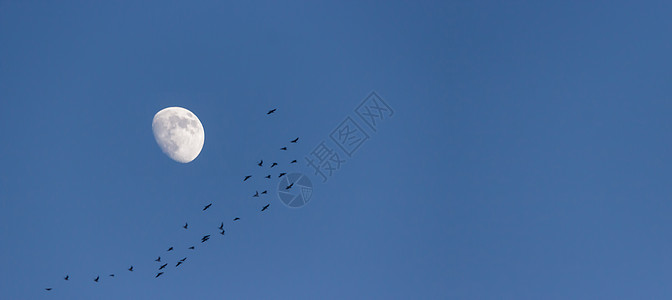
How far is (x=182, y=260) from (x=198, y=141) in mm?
13728

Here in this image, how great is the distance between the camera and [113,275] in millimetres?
59531

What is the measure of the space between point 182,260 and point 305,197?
16983 millimetres

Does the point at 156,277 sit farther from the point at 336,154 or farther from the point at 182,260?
the point at 336,154

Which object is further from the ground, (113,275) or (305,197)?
(113,275)

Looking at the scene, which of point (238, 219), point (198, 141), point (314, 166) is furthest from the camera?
point (238, 219)

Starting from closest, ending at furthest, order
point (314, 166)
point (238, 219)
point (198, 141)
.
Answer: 1. point (314, 166)
2. point (198, 141)
3. point (238, 219)

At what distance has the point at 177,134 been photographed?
54531 millimetres

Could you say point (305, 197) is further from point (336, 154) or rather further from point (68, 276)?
point (68, 276)

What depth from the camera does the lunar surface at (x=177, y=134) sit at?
54.4 metres

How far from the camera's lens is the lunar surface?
2143 inches

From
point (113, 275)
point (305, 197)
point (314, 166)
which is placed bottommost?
point (314, 166)

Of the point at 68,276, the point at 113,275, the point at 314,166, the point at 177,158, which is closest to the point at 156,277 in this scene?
the point at 113,275

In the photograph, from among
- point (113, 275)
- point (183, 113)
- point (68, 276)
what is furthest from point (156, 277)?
point (183, 113)

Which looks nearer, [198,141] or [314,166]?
[314,166]
